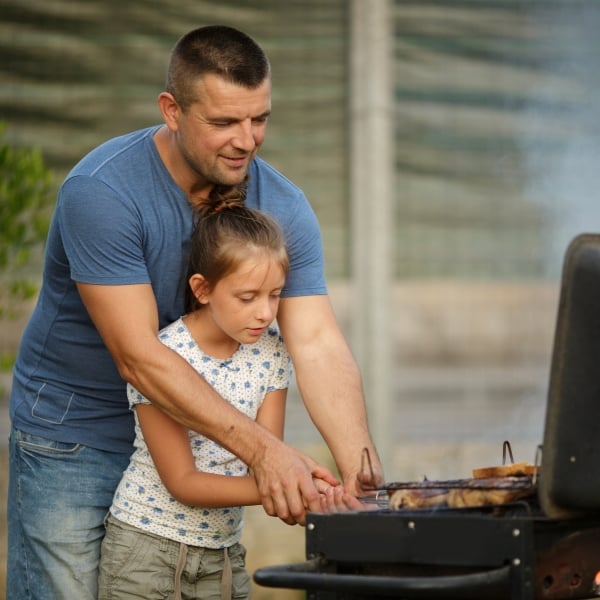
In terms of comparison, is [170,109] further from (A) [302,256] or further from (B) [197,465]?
(B) [197,465]

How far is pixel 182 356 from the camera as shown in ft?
9.73

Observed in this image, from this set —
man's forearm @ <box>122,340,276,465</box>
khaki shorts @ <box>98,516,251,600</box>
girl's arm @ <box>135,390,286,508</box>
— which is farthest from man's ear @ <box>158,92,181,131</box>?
khaki shorts @ <box>98,516,251,600</box>

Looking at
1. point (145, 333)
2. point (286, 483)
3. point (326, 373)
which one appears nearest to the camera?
point (286, 483)

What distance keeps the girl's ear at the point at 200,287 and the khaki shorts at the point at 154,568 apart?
554 mm

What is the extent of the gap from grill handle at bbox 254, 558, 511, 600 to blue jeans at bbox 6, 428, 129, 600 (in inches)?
38.5

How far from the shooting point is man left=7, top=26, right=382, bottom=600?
9.25ft

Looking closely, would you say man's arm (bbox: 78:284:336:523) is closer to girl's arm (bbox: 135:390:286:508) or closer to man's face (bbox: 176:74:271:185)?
girl's arm (bbox: 135:390:286:508)

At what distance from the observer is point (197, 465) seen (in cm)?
299

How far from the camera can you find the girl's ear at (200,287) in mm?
2971

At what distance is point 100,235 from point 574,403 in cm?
122

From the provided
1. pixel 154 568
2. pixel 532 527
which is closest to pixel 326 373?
pixel 154 568

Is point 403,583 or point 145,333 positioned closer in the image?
point 403,583

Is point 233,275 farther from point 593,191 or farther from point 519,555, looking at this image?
point 593,191

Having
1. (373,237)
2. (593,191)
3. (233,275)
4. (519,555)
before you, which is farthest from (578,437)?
(593,191)
